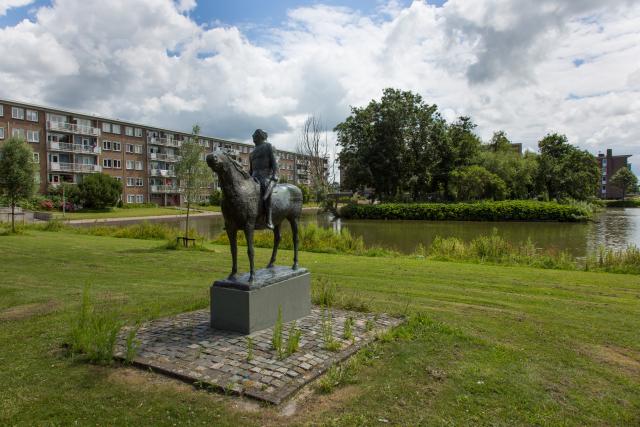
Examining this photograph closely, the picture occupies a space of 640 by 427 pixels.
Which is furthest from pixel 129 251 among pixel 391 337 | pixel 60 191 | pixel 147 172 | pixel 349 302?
pixel 147 172

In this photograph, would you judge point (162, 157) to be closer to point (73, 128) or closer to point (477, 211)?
point (73, 128)

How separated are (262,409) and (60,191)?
57.5m

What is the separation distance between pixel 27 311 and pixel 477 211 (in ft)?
145

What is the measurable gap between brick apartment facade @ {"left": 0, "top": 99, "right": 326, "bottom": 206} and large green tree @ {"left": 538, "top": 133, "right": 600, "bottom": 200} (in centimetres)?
4531

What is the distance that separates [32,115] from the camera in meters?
52.6

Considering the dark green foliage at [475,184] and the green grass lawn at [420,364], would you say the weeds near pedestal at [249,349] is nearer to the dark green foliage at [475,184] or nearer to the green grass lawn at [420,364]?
the green grass lawn at [420,364]

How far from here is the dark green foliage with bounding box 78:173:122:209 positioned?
50.7 meters

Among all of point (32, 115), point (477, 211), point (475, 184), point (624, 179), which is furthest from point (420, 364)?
point (624, 179)

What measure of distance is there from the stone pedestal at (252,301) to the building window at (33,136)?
189 ft

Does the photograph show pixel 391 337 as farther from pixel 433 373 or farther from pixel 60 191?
pixel 60 191

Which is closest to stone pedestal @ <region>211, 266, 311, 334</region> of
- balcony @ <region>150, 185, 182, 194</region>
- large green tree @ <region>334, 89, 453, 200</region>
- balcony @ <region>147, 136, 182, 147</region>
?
large green tree @ <region>334, 89, 453, 200</region>

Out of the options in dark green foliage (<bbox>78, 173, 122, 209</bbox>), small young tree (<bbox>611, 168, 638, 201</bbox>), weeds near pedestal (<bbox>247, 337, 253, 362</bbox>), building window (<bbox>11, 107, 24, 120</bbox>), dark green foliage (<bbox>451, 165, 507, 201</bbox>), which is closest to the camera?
weeds near pedestal (<bbox>247, 337, 253, 362</bbox>)

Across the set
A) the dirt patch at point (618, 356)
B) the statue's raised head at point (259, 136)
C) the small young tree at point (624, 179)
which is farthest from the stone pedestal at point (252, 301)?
the small young tree at point (624, 179)

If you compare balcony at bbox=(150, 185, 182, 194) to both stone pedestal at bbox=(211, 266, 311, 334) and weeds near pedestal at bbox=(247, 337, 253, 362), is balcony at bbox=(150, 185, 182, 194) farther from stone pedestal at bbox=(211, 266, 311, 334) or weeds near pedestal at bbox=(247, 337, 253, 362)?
weeds near pedestal at bbox=(247, 337, 253, 362)
